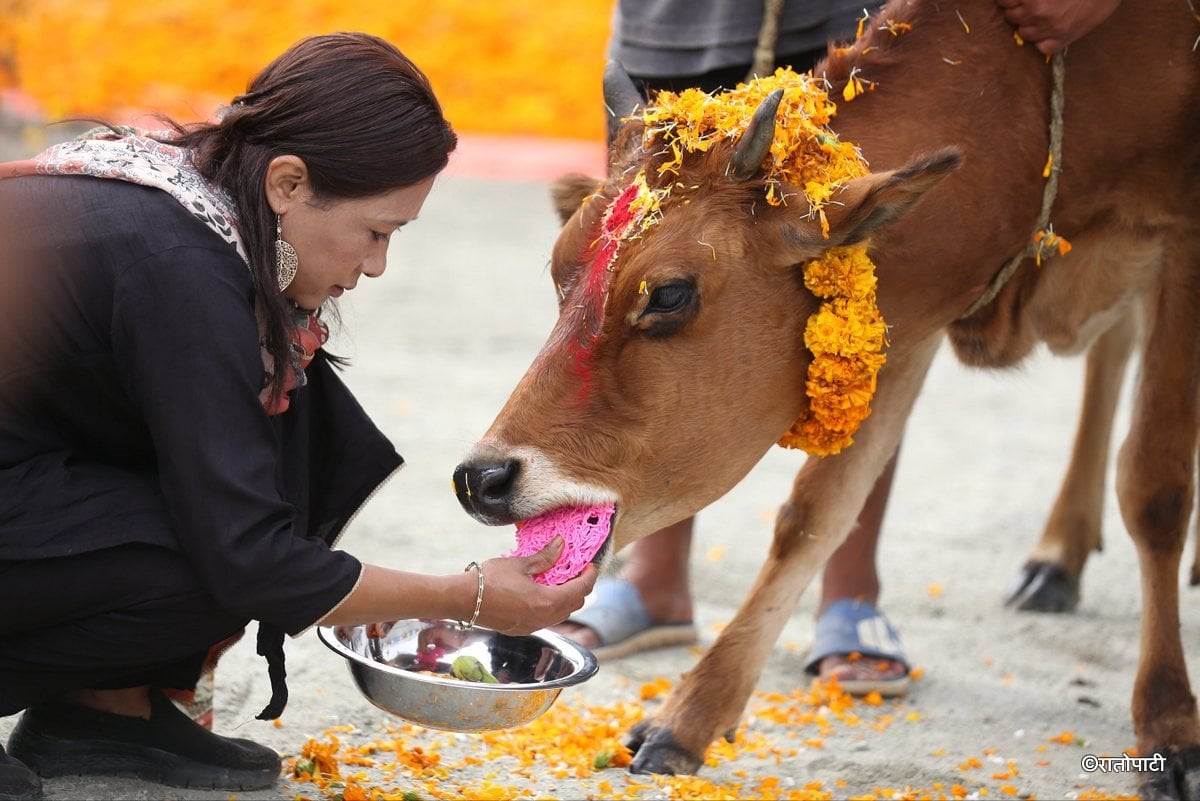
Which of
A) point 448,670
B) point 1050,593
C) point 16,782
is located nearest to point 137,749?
point 16,782

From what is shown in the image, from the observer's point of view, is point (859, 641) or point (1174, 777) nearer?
point (1174, 777)

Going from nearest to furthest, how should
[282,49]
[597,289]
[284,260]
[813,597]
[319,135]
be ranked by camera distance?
[319,135], [284,260], [597,289], [813,597], [282,49]

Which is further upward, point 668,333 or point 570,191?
point 570,191

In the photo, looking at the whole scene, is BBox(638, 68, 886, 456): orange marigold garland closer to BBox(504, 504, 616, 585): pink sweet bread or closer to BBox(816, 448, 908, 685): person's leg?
BBox(504, 504, 616, 585): pink sweet bread

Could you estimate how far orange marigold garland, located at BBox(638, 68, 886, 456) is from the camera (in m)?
3.52

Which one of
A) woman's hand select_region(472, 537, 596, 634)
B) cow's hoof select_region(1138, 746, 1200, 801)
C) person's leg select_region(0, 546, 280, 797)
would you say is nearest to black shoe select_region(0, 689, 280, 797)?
person's leg select_region(0, 546, 280, 797)

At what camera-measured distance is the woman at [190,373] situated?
2.96 meters

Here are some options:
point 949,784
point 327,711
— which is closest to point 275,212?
point 327,711

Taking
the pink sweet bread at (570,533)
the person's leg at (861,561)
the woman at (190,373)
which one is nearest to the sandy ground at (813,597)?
the person's leg at (861,561)

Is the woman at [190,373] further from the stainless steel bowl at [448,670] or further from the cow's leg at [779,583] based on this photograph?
the cow's leg at [779,583]

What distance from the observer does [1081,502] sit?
5.73 metres

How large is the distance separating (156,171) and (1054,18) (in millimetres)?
2170

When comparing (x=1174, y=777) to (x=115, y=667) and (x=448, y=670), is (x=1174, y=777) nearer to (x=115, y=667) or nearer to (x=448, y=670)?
(x=448, y=670)

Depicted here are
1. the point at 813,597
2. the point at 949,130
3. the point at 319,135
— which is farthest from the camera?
the point at 813,597
